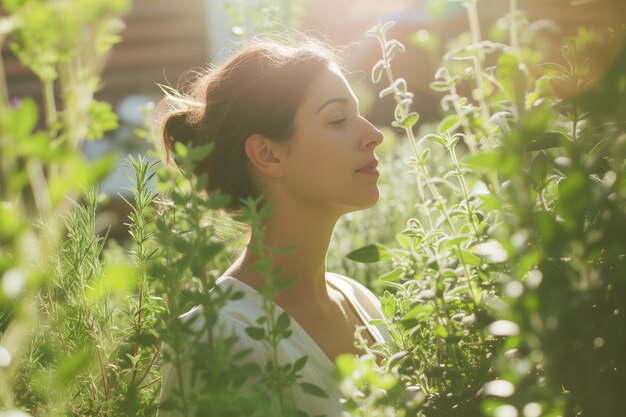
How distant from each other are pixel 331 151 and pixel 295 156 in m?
0.12

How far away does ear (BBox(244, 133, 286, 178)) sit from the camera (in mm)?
1906

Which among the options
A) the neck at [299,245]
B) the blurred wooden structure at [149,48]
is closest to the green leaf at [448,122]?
the neck at [299,245]

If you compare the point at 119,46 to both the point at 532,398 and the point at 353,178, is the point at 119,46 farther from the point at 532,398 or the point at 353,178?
the point at 532,398

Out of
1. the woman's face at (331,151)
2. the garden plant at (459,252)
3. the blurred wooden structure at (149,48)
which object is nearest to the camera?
the garden plant at (459,252)

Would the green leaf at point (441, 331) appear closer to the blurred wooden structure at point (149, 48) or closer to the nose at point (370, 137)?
the nose at point (370, 137)

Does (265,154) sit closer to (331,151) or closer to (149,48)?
(331,151)

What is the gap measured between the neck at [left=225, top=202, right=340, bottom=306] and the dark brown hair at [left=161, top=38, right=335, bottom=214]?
0.41 ft

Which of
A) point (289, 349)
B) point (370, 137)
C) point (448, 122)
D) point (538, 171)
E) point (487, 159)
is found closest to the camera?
point (487, 159)

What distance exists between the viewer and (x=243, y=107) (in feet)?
6.39

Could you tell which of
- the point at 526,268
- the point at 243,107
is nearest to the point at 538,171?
the point at 526,268

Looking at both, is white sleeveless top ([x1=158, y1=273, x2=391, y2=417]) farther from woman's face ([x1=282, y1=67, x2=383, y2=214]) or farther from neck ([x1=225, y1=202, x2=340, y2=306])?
woman's face ([x1=282, y1=67, x2=383, y2=214])

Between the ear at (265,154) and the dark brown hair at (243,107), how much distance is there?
2 cm

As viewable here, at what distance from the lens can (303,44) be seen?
7.14 feet

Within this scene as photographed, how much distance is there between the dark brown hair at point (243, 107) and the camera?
1.92 m
